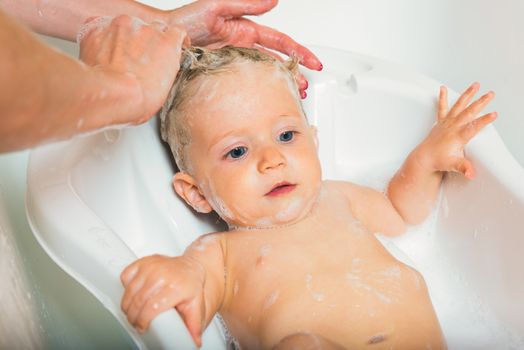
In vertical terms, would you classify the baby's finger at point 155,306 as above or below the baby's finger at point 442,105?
below

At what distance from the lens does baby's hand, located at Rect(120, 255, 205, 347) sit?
2.92ft

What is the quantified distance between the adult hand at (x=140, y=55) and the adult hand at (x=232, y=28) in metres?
0.23

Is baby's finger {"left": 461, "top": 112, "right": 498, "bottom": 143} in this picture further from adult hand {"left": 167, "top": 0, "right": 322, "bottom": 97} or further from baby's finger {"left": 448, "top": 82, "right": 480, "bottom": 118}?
adult hand {"left": 167, "top": 0, "right": 322, "bottom": 97}

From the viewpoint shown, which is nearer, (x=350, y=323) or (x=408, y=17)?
(x=350, y=323)

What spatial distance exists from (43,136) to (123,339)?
1.64 ft

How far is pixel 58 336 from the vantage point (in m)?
1.24

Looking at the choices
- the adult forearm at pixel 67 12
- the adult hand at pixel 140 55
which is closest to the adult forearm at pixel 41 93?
the adult hand at pixel 140 55

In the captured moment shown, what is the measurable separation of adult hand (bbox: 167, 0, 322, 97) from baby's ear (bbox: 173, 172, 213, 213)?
300 mm

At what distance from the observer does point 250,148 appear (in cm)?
107

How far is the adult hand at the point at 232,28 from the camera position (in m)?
1.27

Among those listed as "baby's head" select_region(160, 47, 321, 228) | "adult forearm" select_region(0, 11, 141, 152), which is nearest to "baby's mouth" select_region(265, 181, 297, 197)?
"baby's head" select_region(160, 47, 321, 228)

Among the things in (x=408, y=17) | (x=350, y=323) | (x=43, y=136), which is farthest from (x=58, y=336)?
(x=408, y=17)

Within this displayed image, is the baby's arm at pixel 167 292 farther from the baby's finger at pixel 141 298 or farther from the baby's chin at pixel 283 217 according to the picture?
the baby's chin at pixel 283 217

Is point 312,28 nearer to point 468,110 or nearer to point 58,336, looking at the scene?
point 468,110
